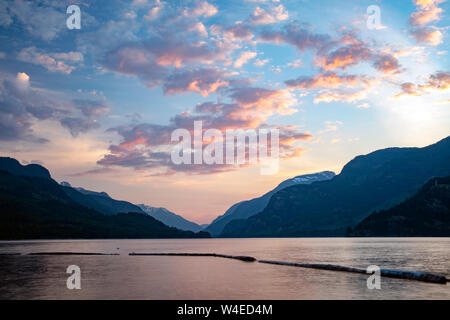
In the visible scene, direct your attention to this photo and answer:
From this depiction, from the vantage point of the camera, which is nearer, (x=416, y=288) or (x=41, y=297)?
(x=41, y=297)

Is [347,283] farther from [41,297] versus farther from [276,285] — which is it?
[41,297]
